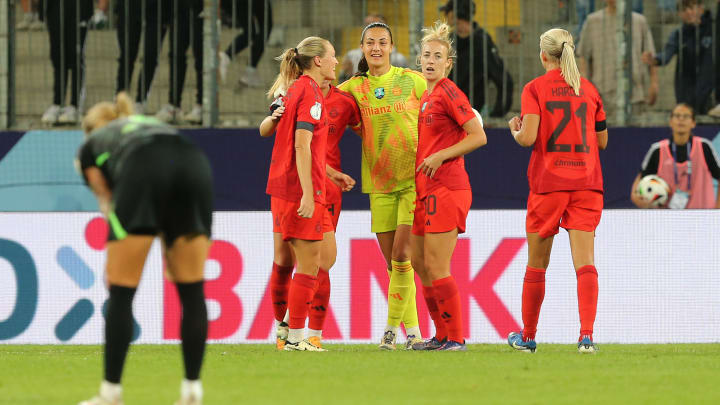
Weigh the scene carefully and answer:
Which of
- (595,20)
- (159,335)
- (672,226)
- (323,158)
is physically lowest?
(159,335)

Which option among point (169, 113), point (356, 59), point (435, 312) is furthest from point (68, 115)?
point (435, 312)

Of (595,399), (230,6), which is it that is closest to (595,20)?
(230,6)

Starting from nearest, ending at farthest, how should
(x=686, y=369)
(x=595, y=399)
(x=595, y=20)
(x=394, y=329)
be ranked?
(x=595, y=399), (x=686, y=369), (x=394, y=329), (x=595, y=20)

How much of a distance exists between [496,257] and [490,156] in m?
2.18

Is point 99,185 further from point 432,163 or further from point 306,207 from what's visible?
point 432,163

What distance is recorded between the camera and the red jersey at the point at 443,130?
25.4 feet

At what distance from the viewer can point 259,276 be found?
10000 millimetres

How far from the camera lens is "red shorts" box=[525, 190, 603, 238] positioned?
7609mm

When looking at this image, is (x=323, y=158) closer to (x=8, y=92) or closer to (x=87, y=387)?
(x=87, y=387)

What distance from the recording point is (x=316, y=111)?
771cm

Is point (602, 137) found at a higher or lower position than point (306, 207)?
higher

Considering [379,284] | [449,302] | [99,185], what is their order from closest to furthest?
1. [99,185]
2. [449,302]
3. [379,284]

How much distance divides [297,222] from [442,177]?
97cm

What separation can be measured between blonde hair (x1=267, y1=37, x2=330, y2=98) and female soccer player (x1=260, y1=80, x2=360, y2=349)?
0.30ft
